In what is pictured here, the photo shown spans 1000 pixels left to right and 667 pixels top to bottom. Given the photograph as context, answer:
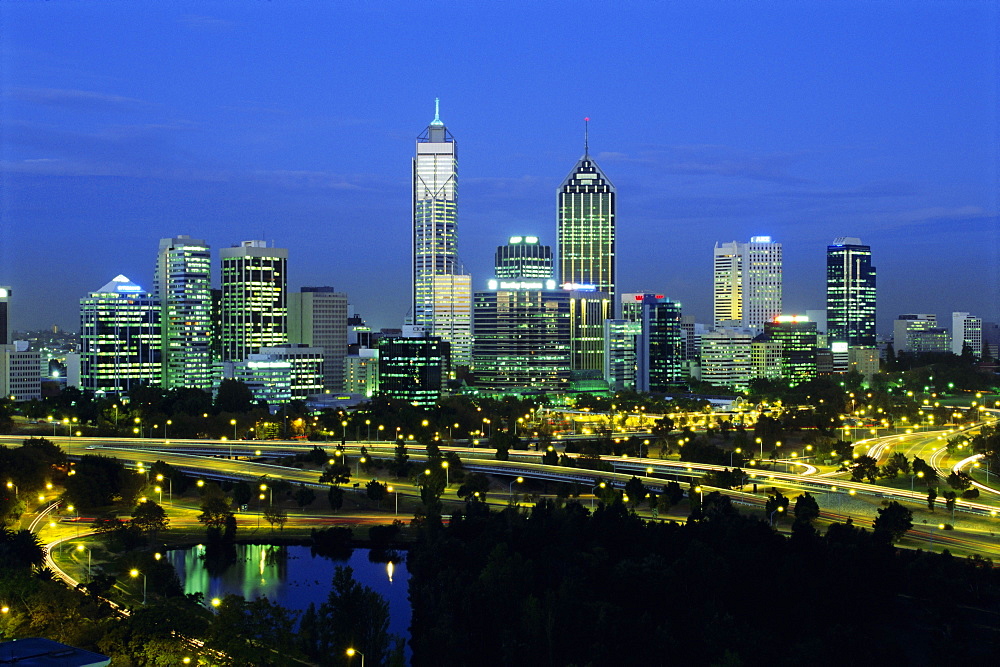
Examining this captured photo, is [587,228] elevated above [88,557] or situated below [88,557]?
above

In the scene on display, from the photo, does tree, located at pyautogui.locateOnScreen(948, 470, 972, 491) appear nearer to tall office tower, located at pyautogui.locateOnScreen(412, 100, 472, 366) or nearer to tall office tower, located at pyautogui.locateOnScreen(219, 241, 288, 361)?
tall office tower, located at pyautogui.locateOnScreen(219, 241, 288, 361)

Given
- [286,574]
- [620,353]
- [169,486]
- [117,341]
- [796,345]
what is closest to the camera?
[286,574]

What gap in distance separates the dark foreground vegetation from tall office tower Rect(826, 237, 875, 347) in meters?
116

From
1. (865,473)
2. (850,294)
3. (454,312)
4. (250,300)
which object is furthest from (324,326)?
(865,473)

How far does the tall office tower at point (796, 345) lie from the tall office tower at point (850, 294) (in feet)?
89.1

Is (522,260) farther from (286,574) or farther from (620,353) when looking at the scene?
(286,574)

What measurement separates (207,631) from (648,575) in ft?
31.5

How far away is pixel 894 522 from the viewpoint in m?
31.6

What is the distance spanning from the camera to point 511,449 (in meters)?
52.7

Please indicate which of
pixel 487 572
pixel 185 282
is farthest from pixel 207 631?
pixel 185 282

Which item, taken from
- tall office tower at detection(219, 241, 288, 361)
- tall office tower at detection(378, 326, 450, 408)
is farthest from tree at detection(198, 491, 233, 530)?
tall office tower at detection(219, 241, 288, 361)

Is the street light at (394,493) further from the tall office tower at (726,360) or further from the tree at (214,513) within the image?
the tall office tower at (726,360)

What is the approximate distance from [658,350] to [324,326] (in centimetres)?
3100

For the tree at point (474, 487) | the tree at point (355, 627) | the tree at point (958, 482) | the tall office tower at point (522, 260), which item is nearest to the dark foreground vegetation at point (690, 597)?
the tree at point (355, 627)
